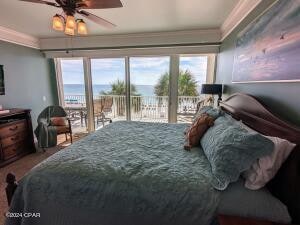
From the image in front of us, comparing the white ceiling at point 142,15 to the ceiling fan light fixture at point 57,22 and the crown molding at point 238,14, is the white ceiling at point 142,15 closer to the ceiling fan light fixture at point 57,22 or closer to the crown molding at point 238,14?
the crown molding at point 238,14

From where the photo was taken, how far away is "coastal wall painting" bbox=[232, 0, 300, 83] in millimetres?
1222

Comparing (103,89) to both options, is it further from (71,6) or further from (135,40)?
(71,6)

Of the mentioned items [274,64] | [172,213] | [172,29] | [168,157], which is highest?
[172,29]

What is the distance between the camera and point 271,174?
108 centimetres

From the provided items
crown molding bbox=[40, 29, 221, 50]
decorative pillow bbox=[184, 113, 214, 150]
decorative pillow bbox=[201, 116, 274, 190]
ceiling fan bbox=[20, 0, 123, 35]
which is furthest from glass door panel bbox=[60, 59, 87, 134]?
decorative pillow bbox=[201, 116, 274, 190]

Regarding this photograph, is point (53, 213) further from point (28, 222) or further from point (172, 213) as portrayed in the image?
point (172, 213)

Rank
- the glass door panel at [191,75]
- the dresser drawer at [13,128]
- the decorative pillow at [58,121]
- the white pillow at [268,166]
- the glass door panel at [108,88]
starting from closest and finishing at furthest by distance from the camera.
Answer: the white pillow at [268,166] → the dresser drawer at [13,128] → the decorative pillow at [58,121] → the glass door panel at [191,75] → the glass door panel at [108,88]

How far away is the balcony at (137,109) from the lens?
15.5 ft

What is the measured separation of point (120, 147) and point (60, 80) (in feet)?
12.3

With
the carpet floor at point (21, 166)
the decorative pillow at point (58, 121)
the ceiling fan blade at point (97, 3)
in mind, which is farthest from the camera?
the decorative pillow at point (58, 121)

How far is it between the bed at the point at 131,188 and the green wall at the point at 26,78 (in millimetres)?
3101

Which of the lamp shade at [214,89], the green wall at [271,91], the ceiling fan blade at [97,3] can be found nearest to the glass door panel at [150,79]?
the lamp shade at [214,89]

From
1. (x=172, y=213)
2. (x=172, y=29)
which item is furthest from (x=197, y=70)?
(x=172, y=213)

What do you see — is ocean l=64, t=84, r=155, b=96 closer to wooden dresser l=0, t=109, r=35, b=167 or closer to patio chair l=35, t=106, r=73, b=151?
patio chair l=35, t=106, r=73, b=151
